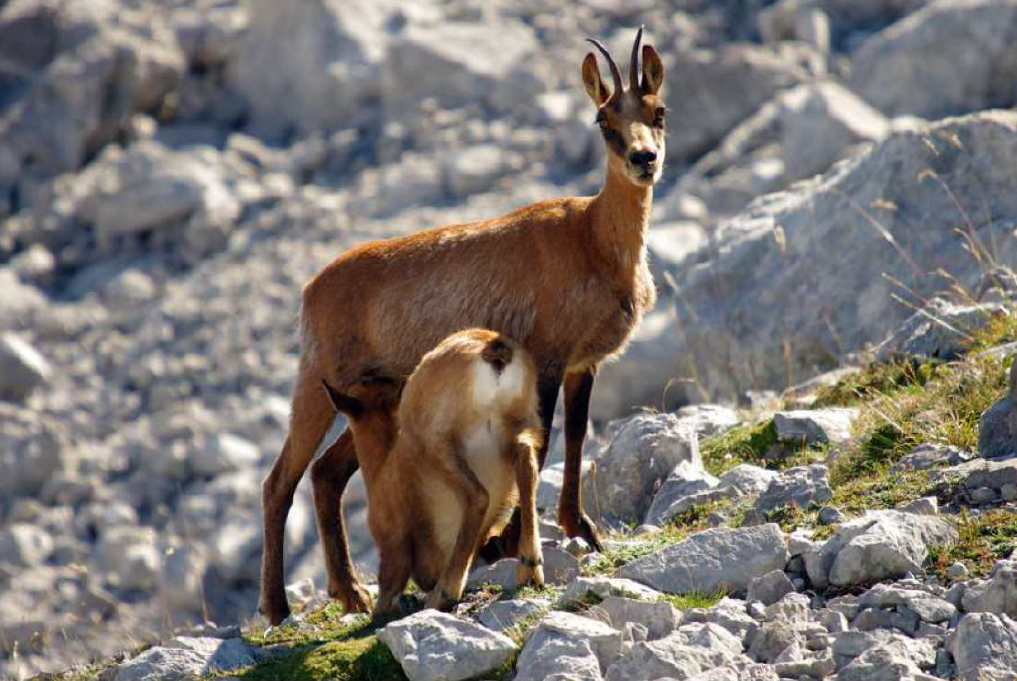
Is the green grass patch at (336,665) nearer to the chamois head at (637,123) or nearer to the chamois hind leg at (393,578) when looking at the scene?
the chamois hind leg at (393,578)

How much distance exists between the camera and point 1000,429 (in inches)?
279

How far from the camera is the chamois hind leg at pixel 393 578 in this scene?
24.4 feet

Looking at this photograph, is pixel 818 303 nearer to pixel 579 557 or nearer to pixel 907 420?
pixel 907 420

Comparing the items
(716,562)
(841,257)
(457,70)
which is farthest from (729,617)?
(457,70)

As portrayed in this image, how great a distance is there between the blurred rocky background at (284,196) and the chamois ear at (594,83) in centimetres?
339

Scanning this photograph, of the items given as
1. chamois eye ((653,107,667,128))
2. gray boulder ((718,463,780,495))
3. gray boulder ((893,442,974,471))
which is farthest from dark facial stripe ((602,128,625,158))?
gray boulder ((893,442,974,471))

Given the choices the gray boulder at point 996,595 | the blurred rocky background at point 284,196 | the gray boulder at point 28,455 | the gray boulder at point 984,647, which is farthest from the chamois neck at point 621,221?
the gray boulder at point 28,455

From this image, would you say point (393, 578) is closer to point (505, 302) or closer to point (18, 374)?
point (505, 302)

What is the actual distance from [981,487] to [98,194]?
1684 cm

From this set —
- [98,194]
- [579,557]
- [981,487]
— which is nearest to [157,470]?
[98,194]

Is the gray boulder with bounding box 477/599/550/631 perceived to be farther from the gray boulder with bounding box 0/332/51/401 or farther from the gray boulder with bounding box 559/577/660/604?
the gray boulder with bounding box 0/332/51/401

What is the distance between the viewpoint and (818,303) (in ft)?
38.9

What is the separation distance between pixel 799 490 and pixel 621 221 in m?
2.11

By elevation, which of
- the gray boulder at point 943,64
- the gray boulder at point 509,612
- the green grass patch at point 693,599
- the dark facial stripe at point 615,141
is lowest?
the gray boulder at point 509,612
